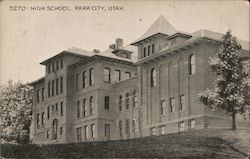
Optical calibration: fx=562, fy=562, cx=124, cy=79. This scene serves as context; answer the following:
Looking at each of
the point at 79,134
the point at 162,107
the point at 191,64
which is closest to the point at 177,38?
the point at 191,64

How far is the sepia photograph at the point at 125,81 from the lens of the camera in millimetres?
22312

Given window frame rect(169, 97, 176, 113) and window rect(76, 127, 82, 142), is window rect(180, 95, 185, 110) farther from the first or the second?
window rect(76, 127, 82, 142)

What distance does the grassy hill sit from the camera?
2291 cm

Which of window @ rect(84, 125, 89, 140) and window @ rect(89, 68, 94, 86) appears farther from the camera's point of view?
window @ rect(89, 68, 94, 86)

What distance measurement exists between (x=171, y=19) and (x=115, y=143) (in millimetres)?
5929

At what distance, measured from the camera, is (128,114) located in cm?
4084

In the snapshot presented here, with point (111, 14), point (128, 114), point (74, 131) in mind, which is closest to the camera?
point (111, 14)

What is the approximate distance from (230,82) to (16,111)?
19.6 m

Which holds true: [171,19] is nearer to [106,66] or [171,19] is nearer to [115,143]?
[115,143]

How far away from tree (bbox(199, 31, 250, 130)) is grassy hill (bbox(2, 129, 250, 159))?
146 inches

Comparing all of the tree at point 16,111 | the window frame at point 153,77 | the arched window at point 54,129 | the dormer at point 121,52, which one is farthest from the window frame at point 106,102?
the window frame at point 153,77

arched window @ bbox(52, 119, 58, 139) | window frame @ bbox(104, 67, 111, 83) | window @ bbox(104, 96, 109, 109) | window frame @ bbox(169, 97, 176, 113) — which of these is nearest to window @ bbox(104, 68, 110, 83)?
window frame @ bbox(104, 67, 111, 83)

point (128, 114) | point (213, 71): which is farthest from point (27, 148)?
point (128, 114)

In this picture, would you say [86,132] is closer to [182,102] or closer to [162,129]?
[162,129]
